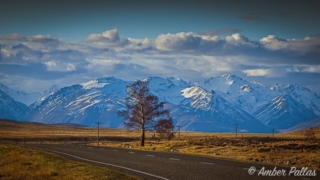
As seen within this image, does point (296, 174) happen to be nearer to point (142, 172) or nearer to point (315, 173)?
point (315, 173)

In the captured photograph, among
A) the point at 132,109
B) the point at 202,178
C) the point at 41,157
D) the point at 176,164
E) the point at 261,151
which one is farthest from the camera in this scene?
the point at 132,109

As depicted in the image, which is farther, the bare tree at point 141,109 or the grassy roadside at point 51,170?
the bare tree at point 141,109

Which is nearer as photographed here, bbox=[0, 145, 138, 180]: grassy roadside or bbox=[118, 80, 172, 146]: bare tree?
bbox=[0, 145, 138, 180]: grassy roadside

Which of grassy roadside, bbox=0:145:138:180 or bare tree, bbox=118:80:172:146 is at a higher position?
bare tree, bbox=118:80:172:146

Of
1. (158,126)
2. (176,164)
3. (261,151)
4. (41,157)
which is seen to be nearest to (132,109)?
(158,126)

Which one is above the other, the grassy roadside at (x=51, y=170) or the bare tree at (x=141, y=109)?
the bare tree at (x=141, y=109)

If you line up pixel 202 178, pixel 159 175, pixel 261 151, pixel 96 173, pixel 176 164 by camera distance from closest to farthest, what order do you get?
pixel 202 178
pixel 159 175
pixel 96 173
pixel 176 164
pixel 261 151

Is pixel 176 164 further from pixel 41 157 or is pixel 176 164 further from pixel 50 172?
pixel 41 157

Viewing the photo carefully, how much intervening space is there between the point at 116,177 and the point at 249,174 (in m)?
6.70

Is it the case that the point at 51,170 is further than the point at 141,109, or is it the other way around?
the point at 141,109

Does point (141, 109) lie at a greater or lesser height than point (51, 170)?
greater

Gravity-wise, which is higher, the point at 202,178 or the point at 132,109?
the point at 132,109

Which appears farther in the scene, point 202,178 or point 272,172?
point 272,172

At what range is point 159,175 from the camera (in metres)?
23.0
